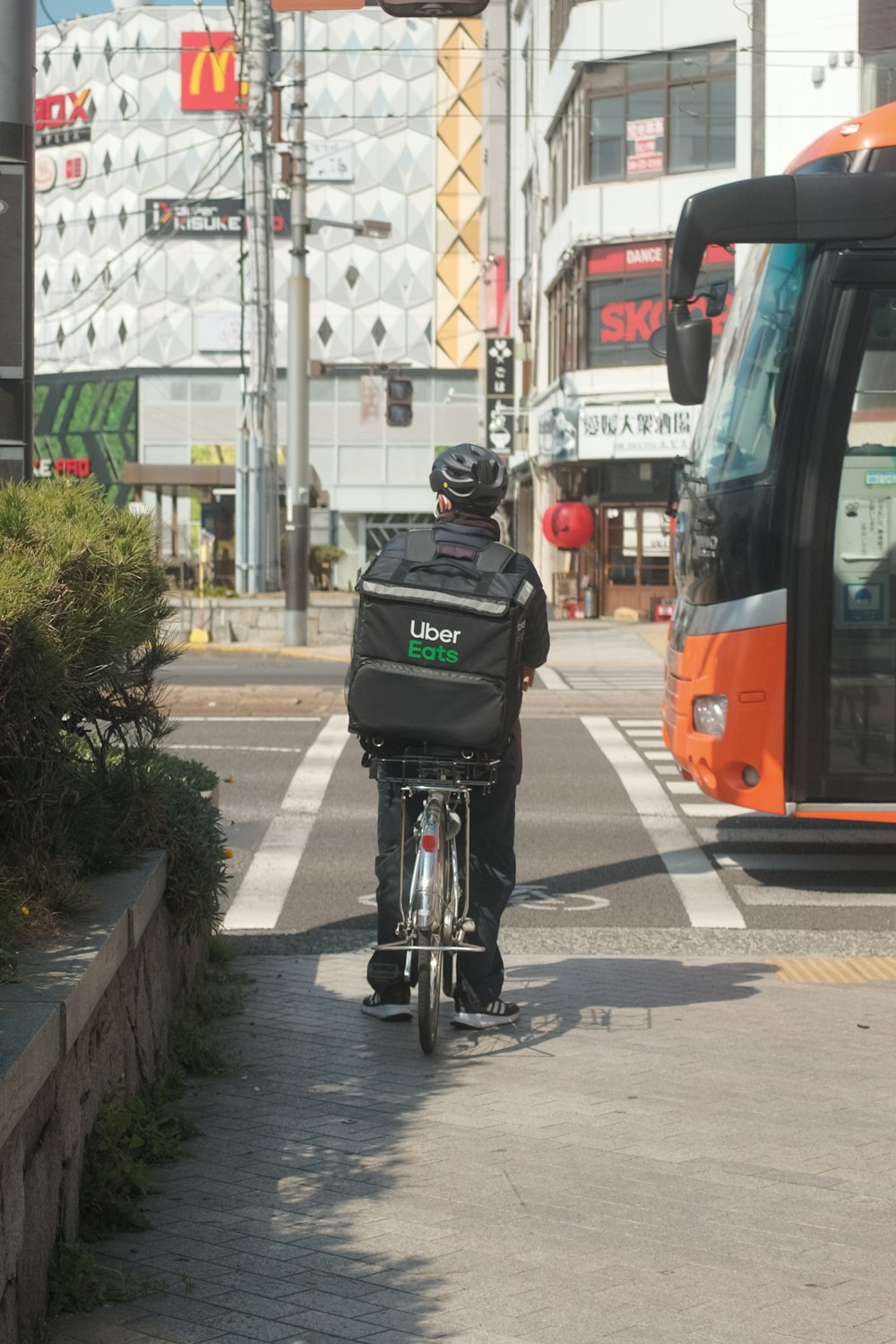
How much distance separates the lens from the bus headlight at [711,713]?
9.28 m

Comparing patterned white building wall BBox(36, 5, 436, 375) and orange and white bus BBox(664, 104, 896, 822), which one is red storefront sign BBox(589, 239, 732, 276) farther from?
patterned white building wall BBox(36, 5, 436, 375)

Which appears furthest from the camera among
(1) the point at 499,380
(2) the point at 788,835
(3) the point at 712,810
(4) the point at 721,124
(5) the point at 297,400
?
(1) the point at 499,380

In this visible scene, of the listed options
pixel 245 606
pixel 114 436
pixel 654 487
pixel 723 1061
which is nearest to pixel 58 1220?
pixel 723 1061

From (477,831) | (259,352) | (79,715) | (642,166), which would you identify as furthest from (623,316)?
(79,715)

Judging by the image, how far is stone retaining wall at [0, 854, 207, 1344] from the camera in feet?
11.0

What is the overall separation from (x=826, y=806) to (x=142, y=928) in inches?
194

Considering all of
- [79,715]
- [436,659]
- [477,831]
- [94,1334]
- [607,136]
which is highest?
[607,136]

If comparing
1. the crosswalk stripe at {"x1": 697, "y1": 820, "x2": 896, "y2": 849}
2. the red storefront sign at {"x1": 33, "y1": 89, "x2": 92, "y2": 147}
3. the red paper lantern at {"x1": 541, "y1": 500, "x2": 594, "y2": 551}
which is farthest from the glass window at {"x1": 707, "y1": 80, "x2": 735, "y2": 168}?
the red storefront sign at {"x1": 33, "y1": 89, "x2": 92, "y2": 147}

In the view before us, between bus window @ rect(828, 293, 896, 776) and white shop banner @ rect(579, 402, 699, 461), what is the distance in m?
26.7

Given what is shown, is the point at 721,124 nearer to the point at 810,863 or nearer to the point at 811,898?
the point at 810,863

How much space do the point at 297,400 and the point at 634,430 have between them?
33.3ft

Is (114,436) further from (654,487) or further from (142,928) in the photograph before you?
(142,928)

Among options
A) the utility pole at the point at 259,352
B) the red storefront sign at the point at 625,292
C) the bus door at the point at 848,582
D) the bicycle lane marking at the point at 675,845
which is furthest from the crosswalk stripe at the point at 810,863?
the red storefront sign at the point at 625,292

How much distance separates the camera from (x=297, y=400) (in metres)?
28.4
